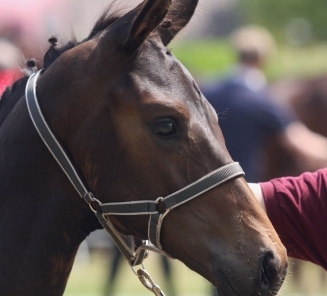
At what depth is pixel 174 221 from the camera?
316 centimetres

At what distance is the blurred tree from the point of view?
132 feet

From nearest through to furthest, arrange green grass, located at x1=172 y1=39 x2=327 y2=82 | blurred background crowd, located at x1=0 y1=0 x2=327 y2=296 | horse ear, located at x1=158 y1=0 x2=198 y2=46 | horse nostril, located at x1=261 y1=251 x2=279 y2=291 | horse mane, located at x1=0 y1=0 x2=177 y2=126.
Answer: horse nostril, located at x1=261 y1=251 x2=279 y2=291
horse mane, located at x1=0 y1=0 x2=177 y2=126
horse ear, located at x1=158 y1=0 x2=198 y2=46
blurred background crowd, located at x1=0 y1=0 x2=327 y2=296
green grass, located at x1=172 y1=39 x2=327 y2=82

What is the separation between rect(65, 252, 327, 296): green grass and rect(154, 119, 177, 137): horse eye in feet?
17.3

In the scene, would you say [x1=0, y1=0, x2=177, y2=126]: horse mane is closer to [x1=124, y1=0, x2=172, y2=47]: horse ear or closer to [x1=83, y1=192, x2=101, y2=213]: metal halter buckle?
[x1=124, y1=0, x2=172, y2=47]: horse ear

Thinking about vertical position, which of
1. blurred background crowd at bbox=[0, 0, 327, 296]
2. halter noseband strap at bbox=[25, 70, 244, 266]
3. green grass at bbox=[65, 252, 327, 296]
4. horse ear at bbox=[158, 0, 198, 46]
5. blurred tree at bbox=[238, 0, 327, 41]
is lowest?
blurred tree at bbox=[238, 0, 327, 41]

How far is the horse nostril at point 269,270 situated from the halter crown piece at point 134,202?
323mm

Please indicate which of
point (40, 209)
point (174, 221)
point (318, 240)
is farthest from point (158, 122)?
point (318, 240)

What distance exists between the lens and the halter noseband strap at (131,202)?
3.12 meters

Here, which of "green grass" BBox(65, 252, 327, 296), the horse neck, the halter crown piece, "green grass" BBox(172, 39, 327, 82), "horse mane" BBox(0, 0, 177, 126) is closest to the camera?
the halter crown piece

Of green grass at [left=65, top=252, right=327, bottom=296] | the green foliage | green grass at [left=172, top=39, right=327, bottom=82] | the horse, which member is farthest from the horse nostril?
the green foliage

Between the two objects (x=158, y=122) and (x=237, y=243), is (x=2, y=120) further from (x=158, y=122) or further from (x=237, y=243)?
(x=237, y=243)

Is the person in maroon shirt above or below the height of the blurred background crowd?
above

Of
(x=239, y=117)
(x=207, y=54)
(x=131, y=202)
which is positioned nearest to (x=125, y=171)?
(x=131, y=202)

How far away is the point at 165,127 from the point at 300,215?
32.3 inches
